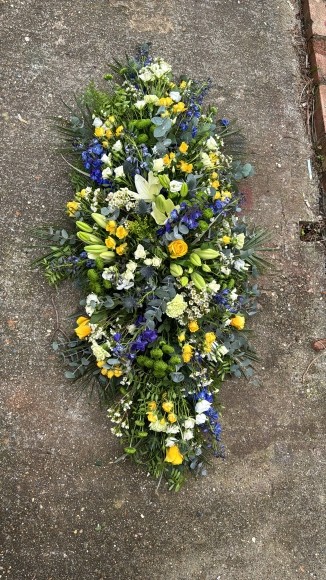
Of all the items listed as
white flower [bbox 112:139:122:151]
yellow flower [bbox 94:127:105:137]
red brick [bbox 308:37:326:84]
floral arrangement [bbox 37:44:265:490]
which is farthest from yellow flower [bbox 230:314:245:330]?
red brick [bbox 308:37:326:84]

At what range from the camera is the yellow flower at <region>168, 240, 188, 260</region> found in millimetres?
2010

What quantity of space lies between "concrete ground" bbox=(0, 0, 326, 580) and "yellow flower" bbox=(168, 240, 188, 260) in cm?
52

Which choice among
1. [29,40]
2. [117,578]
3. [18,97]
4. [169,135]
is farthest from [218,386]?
[29,40]

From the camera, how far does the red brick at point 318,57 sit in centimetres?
286

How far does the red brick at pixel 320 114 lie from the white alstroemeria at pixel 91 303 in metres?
1.58

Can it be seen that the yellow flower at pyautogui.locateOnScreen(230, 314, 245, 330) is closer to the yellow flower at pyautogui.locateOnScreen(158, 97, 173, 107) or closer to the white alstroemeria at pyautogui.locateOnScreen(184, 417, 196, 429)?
the white alstroemeria at pyautogui.locateOnScreen(184, 417, 196, 429)

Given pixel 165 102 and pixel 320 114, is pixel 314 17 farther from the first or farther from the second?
pixel 165 102

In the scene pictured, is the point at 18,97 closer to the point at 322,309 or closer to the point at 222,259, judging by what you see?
the point at 222,259

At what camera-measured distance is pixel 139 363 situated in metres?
2.07

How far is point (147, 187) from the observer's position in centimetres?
210

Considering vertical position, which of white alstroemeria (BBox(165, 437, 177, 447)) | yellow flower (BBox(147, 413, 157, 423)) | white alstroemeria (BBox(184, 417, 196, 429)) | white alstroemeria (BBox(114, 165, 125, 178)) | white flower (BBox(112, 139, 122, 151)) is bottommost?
white alstroemeria (BBox(165, 437, 177, 447))

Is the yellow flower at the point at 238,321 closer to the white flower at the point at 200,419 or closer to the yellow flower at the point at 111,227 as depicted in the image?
the white flower at the point at 200,419

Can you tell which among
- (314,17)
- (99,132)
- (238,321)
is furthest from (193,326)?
(314,17)

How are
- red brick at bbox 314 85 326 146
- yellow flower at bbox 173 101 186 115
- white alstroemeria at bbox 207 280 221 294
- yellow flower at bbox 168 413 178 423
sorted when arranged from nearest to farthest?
yellow flower at bbox 168 413 178 423 → white alstroemeria at bbox 207 280 221 294 → yellow flower at bbox 173 101 186 115 → red brick at bbox 314 85 326 146
